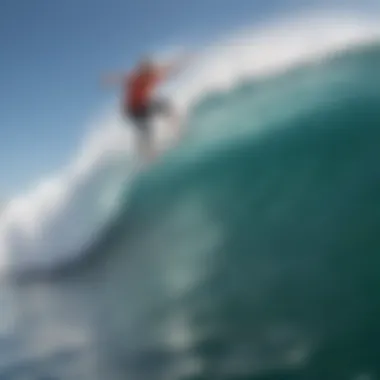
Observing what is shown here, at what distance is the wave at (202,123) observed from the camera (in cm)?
212

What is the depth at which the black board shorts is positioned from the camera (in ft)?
7.15

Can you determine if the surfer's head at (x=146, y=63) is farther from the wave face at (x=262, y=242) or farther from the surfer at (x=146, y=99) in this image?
the wave face at (x=262, y=242)

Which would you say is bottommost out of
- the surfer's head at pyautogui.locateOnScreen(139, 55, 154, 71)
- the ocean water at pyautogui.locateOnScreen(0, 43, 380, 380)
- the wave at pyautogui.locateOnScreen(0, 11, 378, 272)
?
the ocean water at pyautogui.locateOnScreen(0, 43, 380, 380)

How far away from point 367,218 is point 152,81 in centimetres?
68

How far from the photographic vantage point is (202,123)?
7.07ft

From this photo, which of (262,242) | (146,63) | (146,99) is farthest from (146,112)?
(262,242)

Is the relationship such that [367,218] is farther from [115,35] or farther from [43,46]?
[43,46]

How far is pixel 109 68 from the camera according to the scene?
224 centimetres

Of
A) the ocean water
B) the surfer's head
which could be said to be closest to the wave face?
the ocean water

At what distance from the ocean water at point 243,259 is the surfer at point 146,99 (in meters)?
0.06

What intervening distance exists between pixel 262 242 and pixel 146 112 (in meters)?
0.48

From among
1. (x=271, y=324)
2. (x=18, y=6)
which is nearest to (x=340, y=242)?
(x=271, y=324)

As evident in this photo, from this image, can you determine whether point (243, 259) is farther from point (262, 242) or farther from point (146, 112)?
point (146, 112)

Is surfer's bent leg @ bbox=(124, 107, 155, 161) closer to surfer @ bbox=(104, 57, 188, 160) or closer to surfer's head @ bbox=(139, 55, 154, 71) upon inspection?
surfer @ bbox=(104, 57, 188, 160)
